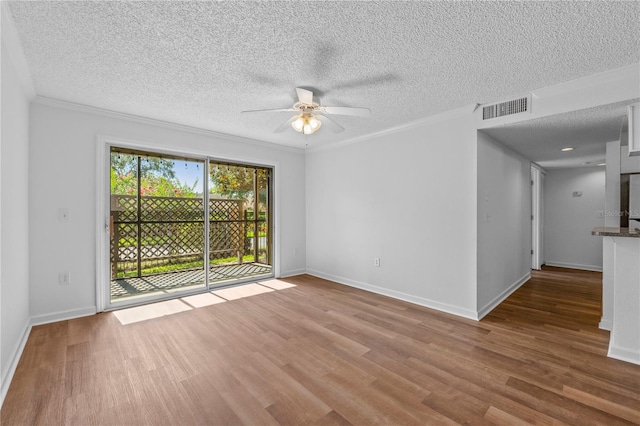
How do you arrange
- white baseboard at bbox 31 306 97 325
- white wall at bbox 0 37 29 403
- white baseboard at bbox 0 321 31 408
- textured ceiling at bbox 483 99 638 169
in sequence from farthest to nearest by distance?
white baseboard at bbox 31 306 97 325, textured ceiling at bbox 483 99 638 169, white wall at bbox 0 37 29 403, white baseboard at bbox 0 321 31 408

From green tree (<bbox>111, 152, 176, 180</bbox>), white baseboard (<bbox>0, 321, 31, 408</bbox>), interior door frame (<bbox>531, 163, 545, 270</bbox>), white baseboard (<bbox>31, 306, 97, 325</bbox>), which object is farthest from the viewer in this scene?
interior door frame (<bbox>531, 163, 545, 270</bbox>)

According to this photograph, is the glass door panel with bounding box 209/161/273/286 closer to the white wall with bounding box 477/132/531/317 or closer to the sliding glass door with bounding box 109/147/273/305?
the sliding glass door with bounding box 109/147/273/305

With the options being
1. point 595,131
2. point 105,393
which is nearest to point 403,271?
point 595,131

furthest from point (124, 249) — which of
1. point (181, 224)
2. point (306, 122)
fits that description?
point (306, 122)

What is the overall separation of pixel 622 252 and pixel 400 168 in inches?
87.8

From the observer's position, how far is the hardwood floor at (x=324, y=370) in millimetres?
1611

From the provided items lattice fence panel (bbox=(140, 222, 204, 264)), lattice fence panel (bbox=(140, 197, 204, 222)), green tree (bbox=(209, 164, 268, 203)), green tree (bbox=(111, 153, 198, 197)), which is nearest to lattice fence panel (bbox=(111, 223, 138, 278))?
lattice fence panel (bbox=(140, 222, 204, 264))

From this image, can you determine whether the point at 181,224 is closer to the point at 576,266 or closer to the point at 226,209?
the point at 226,209

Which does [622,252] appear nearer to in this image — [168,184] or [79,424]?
[79,424]

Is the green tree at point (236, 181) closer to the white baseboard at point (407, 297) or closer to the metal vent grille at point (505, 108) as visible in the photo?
the white baseboard at point (407, 297)

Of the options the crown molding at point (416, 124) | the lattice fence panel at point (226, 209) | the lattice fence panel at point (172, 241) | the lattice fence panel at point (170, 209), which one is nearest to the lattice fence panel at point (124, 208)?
the lattice fence panel at point (170, 209)

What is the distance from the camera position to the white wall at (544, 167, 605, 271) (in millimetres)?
5434

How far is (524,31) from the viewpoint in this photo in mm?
1781

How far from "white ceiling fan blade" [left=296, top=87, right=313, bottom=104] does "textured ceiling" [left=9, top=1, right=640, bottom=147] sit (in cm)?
15
